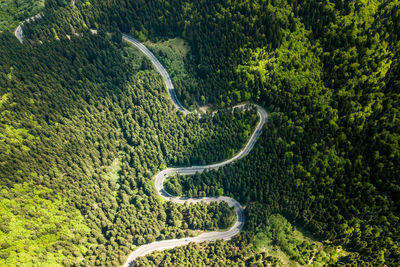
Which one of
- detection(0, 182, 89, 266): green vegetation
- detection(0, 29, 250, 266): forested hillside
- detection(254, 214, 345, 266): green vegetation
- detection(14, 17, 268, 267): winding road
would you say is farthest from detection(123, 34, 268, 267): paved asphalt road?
detection(0, 182, 89, 266): green vegetation

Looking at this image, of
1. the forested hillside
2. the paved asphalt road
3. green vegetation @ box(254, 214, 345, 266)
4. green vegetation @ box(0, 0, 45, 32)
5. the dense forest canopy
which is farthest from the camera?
green vegetation @ box(0, 0, 45, 32)

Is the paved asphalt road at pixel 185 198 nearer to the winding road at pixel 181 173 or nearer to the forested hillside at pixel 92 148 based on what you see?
the winding road at pixel 181 173

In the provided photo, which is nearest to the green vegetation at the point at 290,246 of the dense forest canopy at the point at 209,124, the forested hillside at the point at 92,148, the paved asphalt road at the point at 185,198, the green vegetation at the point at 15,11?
the dense forest canopy at the point at 209,124

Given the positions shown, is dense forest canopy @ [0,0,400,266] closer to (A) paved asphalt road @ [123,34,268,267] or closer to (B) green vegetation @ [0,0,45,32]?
(A) paved asphalt road @ [123,34,268,267]

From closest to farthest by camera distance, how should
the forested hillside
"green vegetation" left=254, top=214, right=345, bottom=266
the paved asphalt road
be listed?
the forested hillside
"green vegetation" left=254, top=214, right=345, bottom=266
the paved asphalt road

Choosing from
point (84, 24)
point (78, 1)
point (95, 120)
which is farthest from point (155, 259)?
point (78, 1)

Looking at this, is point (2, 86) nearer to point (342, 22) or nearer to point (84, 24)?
point (84, 24)

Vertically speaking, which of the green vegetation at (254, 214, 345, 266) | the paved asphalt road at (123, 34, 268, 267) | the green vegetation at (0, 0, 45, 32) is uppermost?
the green vegetation at (0, 0, 45, 32)
